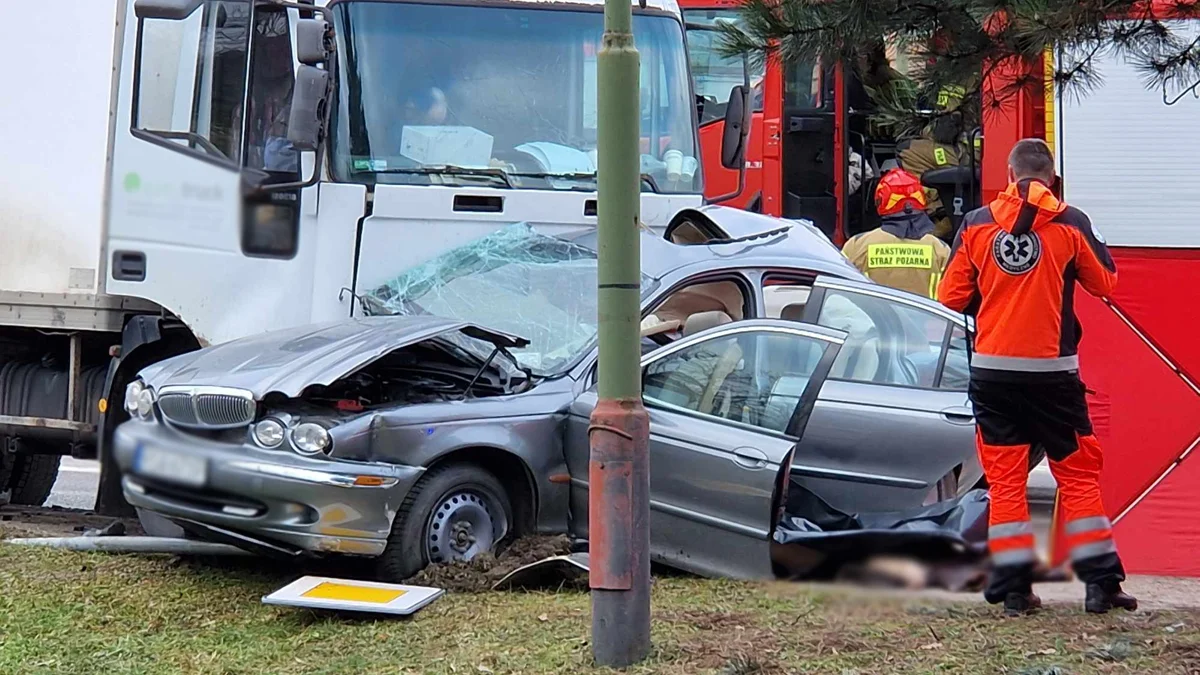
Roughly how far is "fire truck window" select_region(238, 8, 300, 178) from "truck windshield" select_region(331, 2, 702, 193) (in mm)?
459

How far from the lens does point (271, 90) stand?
7137mm

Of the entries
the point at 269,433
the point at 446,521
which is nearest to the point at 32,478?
the point at 269,433

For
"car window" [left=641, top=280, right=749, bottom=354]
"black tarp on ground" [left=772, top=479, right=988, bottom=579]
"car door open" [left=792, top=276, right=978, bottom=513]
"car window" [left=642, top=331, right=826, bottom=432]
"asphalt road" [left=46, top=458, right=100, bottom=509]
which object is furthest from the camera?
"asphalt road" [left=46, top=458, right=100, bottom=509]

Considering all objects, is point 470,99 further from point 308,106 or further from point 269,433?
point 269,433

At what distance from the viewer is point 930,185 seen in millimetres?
11102

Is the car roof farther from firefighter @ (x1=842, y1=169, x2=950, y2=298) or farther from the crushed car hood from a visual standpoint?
firefighter @ (x1=842, y1=169, x2=950, y2=298)

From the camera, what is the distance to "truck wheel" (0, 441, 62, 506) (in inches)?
361

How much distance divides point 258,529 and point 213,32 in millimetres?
2531

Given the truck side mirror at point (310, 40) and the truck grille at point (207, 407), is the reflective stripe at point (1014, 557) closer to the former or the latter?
the truck grille at point (207, 407)

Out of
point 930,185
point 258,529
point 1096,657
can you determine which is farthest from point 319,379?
point 930,185

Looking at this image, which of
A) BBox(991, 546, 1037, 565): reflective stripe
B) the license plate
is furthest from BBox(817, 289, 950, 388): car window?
the license plate

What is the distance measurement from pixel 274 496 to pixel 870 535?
7.85ft

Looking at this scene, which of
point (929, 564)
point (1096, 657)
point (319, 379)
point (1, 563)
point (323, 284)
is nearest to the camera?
point (1096, 657)

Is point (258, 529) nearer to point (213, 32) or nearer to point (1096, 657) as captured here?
point (213, 32)
